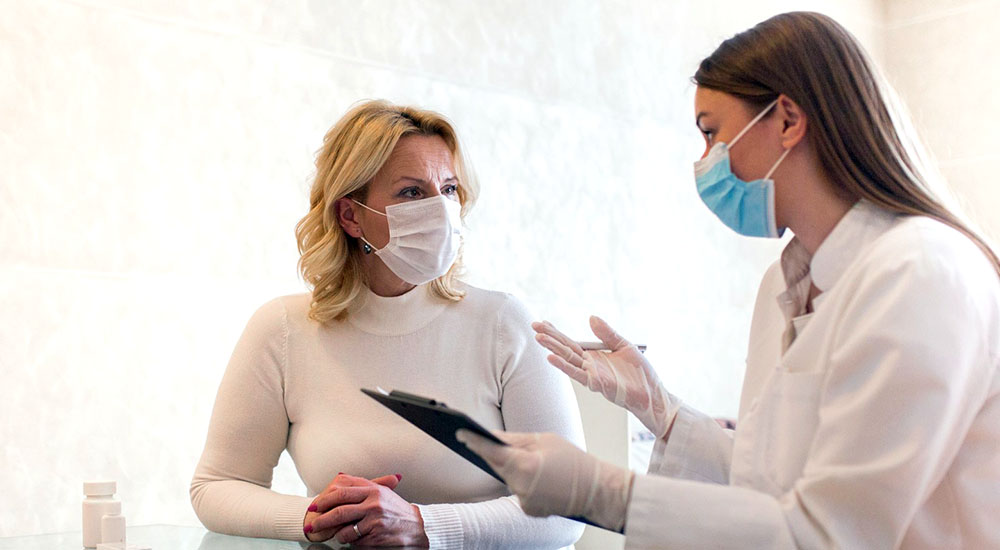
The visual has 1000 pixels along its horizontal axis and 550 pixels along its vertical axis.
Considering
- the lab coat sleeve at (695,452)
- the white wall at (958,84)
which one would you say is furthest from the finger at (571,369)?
the white wall at (958,84)

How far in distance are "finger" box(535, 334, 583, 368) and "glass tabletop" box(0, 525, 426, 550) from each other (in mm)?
588

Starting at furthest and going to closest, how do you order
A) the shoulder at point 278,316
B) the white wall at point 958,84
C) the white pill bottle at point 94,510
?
1. the white wall at point 958,84
2. the shoulder at point 278,316
3. the white pill bottle at point 94,510

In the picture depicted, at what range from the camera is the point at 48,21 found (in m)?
3.02

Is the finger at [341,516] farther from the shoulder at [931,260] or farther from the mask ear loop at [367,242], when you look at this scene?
the shoulder at [931,260]

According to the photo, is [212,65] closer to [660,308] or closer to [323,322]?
[323,322]

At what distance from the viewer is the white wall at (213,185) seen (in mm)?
→ 2986

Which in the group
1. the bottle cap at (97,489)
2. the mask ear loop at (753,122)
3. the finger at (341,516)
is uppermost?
the mask ear loop at (753,122)

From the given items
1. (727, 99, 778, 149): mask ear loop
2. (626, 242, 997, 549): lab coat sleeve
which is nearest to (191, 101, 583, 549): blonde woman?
(626, 242, 997, 549): lab coat sleeve

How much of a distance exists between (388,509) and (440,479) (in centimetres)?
30

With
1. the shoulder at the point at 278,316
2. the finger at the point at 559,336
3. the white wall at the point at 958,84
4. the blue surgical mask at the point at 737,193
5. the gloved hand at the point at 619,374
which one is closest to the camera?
the blue surgical mask at the point at 737,193

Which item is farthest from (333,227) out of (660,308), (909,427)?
(660,308)

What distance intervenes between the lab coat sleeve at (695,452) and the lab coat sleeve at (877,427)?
45cm

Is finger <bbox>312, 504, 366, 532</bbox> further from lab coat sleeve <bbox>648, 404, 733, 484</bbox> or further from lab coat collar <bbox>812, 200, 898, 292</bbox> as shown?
lab coat collar <bbox>812, 200, 898, 292</bbox>

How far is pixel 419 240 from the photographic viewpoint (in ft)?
8.35
